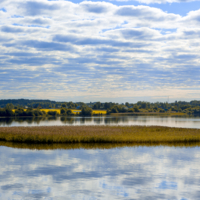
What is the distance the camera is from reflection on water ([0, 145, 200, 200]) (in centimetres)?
1250

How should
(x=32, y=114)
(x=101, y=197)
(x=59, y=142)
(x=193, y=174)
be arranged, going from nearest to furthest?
(x=101, y=197), (x=193, y=174), (x=59, y=142), (x=32, y=114)

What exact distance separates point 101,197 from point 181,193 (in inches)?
147

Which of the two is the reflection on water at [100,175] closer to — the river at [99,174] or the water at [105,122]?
the river at [99,174]

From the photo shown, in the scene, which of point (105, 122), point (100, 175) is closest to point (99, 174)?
point (100, 175)

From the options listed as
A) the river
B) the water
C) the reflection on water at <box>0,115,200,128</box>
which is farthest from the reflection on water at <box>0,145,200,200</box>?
the reflection on water at <box>0,115,200,128</box>

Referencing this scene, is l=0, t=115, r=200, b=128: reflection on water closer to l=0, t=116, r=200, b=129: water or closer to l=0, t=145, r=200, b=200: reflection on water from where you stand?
l=0, t=116, r=200, b=129: water

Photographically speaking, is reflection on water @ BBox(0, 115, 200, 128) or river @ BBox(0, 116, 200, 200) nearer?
river @ BBox(0, 116, 200, 200)

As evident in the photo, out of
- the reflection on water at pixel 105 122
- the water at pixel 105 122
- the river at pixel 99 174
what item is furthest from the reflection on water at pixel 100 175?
the reflection on water at pixel 105 122

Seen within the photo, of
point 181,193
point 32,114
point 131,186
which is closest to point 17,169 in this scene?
point 131,186

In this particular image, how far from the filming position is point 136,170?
55.4 ft

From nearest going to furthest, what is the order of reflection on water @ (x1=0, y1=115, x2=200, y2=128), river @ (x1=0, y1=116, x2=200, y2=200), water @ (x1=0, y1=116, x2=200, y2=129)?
river @ (x1=0, y1=116, x2=200, y2=200) < water @ (x1=0, y1=116, x2=200, y2=129) < reflection on water @ (x1=0, y1=115, x2=200, y2=128)

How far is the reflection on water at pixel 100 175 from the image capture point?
1250cm

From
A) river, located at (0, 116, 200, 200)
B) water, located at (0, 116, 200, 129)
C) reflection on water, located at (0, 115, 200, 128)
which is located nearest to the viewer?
river, located at (0, 116, 200, 200)

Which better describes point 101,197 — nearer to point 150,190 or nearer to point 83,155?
point 150,190
